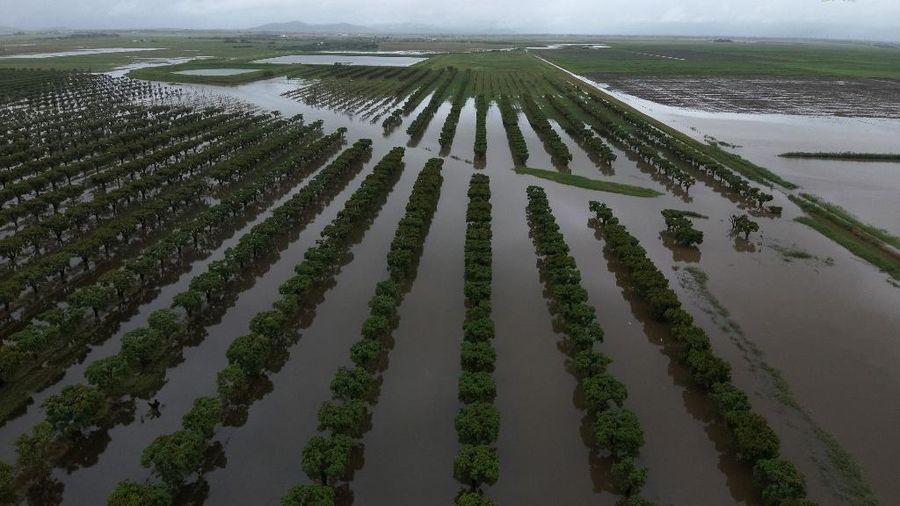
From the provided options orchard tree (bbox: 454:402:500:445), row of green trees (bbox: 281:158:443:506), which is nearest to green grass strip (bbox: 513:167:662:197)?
row of green trees (bbox: 281:158:443:506)

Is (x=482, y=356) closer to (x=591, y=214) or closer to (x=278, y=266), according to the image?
(x=278, y=266)

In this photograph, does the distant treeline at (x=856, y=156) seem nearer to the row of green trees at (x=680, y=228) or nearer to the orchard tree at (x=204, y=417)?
the row of green trees at (x=680, y=228)

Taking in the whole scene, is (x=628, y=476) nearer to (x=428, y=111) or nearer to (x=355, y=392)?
(x=355, y=392)

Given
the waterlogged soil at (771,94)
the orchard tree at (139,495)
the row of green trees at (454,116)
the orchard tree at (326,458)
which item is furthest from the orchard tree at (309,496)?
the waterlogged soil at (771,94)

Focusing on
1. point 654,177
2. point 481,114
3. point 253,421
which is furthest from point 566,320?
point 481,114

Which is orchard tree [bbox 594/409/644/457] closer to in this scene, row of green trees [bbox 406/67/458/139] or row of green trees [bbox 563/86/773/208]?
row of green trees [bbox 563/86/773/208]

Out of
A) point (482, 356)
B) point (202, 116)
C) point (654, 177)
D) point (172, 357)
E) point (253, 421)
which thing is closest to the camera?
point (253, 421)

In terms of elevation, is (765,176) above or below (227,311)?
above
